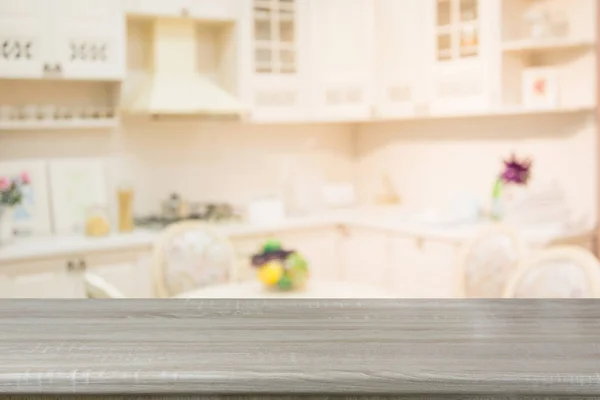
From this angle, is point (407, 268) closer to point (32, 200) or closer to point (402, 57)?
point (402, 57)

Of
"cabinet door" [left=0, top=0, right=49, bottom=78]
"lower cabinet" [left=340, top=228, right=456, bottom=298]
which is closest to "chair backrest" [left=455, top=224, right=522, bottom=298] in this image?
"lower cabinet" [left=340, top=228, right=456, bottom=298]

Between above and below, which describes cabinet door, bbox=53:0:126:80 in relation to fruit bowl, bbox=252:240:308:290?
above

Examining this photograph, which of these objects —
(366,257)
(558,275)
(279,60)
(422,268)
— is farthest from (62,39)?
(558,275)

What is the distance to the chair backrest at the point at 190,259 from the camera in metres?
2.96

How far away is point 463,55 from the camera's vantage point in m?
3.56

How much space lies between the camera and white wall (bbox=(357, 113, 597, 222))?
341 centimetres

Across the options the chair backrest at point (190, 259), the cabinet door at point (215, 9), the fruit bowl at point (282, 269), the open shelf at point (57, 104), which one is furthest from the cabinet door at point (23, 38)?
the fruit bowl at point (282, 269)

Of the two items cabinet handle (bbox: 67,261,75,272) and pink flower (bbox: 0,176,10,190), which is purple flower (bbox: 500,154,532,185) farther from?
pink flower (bbox: 0,176,10,190)

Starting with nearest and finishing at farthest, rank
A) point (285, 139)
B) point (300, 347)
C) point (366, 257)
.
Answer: point (300, 347) < point (366, 257) < point (285, 139)

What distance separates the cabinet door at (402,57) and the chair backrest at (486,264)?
108cm

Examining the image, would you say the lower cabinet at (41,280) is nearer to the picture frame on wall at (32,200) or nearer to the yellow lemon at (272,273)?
the picture frame on wall at (32,200)

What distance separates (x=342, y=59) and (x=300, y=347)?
3.37 m

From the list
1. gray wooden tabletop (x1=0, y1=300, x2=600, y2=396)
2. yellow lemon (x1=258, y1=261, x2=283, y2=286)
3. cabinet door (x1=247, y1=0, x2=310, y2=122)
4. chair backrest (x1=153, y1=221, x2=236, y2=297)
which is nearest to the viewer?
gray wooden tabletop (x1=0, y1=300, x2=600, y2=396)

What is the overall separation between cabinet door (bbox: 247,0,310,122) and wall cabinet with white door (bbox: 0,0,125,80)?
700 mm
